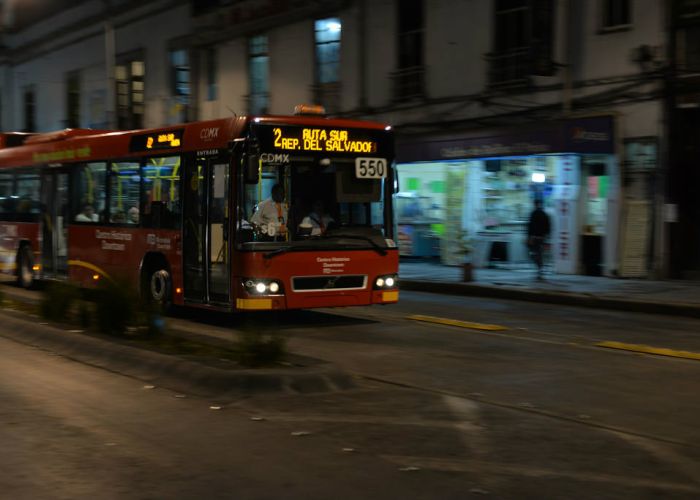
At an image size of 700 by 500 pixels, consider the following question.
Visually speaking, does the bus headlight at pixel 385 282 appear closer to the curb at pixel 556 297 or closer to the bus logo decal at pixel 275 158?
→ the bus logo decal at pixel 275 158

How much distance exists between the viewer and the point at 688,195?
18.0 meters

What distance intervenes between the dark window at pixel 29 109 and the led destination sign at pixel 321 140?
3471 centimetres

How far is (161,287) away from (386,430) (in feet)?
24.6

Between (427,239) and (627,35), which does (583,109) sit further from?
(427,239)

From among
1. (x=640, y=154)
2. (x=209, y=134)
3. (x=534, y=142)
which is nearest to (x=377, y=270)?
(x=209, y=134)

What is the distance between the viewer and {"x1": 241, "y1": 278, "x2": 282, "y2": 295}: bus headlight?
11.4m

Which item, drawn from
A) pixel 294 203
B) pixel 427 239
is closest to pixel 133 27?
pixel 427 239

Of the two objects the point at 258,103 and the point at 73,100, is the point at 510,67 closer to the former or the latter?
the point at 258,103

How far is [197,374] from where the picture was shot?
26.1 feet

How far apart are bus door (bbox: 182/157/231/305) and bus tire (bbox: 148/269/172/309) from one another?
1.58 ft

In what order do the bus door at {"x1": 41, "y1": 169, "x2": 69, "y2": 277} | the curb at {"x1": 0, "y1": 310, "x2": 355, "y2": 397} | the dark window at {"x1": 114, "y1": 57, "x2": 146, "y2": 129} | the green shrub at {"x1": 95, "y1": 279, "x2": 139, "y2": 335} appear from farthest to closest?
the dark window at {"x1": 114, "y1": 57, "x2": 146, "y2": 129}, the bus door at {"x1": 41, "y1": 169, "x2": 69, "y2": 277}, the green shrub at {"x1": 95, "y1": 279, "x2": 139, "y2": 335}, the curb at {"x1": 0, "y1": 310, "x2": 355, "y2": 397}

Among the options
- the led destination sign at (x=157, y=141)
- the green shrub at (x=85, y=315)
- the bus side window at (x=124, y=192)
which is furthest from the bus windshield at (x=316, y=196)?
the bus side window at (x=124, y=192)

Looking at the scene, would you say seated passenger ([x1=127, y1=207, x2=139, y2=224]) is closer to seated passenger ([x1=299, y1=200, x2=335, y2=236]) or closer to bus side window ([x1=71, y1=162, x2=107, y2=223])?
bus side window ([x1=71, y1=162, x2=107, y2=223])

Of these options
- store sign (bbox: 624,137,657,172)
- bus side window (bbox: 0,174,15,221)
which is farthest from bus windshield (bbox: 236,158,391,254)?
bus side window (bbox: 0,174,15,221)
